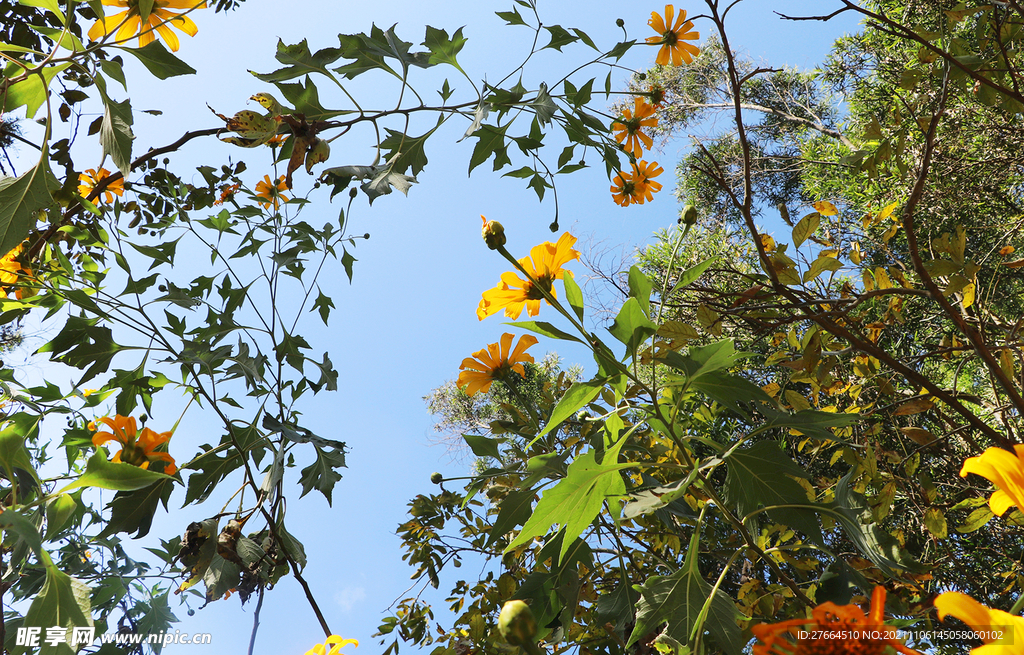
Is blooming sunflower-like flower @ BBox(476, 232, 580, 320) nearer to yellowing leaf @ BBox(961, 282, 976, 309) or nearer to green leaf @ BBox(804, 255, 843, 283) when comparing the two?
green leaf @ BBox(804, 255, 843, 283)

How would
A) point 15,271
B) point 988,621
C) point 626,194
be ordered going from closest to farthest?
point 988,621, point 15,271, point 626,194

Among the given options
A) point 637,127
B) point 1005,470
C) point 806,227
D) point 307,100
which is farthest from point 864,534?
point 637,127

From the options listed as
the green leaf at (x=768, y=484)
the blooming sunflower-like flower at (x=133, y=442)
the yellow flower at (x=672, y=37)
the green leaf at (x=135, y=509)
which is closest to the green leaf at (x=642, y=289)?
the green leaf at (x=768, y=484)

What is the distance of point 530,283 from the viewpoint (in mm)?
558

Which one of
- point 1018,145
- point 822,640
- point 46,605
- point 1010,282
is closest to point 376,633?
point 46,605

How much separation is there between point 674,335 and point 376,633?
0.67 metres

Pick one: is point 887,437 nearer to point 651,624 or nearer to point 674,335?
point 674,335

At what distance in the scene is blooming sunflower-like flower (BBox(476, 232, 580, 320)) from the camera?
54 centimetres

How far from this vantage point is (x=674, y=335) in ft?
→ 1.75

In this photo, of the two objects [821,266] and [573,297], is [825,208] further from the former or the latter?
[573,297]

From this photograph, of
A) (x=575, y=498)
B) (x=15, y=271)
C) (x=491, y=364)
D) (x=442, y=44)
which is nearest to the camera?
(x=575, y=498)

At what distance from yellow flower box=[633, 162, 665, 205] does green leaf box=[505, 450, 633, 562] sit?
2.54ft

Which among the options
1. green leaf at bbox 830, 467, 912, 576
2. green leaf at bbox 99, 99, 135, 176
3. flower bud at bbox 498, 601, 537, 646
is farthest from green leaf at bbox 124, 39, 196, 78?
green leaf at bbox 830, 467, 912, 576

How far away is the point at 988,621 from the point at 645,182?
961 mm
